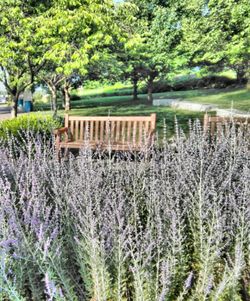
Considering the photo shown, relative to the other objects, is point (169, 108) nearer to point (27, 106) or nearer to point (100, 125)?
point (27, 106)

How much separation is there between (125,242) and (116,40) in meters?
7.76

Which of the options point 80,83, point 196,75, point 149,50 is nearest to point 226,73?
point 196,75

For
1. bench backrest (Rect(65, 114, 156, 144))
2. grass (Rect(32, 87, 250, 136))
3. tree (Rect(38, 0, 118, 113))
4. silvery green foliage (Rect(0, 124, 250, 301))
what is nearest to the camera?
silvery green foliage (Rect(0, 124, 250, 301))

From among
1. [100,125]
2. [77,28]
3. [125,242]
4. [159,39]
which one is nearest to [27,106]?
[159,39]

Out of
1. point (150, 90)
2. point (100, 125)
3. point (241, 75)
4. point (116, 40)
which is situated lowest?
point (100, 125)

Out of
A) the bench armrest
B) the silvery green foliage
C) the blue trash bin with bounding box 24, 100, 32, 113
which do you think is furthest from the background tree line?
the silvery green foliage

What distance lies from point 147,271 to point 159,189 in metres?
0.59

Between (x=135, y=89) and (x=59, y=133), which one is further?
(x=135, y=89)

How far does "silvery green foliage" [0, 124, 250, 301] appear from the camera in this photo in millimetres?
1183

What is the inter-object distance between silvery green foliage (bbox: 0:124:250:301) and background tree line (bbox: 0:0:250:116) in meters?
4.31

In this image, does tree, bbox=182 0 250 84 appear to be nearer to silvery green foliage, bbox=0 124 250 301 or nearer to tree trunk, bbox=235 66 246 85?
tree trunk, bbox=235 66 246 85

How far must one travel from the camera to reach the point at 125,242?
46.6 inches

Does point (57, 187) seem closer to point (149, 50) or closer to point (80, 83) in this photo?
point (149, 50)

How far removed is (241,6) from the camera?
12.1 metres
